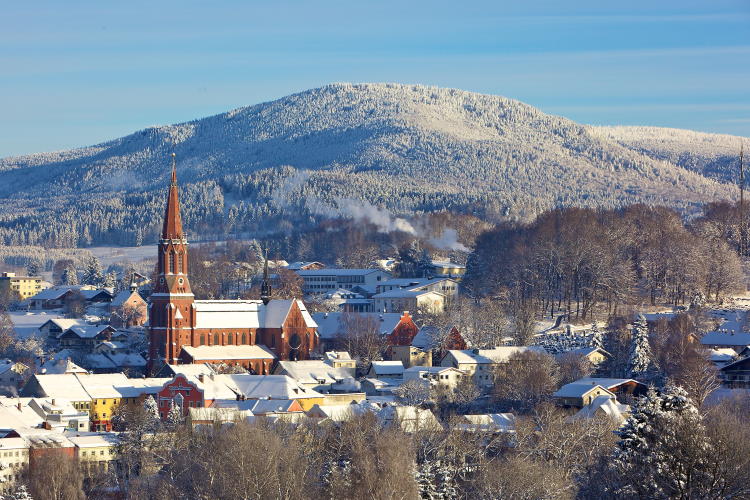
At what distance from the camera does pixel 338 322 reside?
130 meters

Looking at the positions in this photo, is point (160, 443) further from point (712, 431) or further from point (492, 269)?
point (492, 269)

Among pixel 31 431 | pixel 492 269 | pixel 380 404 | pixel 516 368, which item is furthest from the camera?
pixel 492 269

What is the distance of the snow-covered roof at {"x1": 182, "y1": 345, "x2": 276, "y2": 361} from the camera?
118875 millimetres

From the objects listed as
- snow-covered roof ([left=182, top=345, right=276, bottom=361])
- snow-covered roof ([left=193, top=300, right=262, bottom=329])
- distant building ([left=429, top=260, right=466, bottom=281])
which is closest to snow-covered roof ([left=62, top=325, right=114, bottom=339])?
snow-covered roof ([left=193, top=300, right=262, bottom=329])

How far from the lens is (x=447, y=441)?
77.2 m

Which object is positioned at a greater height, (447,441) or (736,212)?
(736,212)

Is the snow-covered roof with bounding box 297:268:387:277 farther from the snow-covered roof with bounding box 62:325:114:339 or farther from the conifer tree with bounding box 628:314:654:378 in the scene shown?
the conifer tree with bounding box 628:314:654:378

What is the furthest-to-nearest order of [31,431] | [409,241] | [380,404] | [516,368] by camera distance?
[409,241] < [516,368] < [380,404] < [31,431]

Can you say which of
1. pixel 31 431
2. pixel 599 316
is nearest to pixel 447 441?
pixel 31 431

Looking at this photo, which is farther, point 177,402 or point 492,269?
point 492,269

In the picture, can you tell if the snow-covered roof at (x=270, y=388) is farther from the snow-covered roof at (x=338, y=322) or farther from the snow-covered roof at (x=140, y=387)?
the snow-covered roof at (x=338, y=322)

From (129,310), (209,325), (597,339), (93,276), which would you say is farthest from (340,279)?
(597,339)

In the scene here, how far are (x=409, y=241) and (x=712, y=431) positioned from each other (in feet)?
472

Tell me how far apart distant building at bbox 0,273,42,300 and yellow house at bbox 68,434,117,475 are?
334 feet
